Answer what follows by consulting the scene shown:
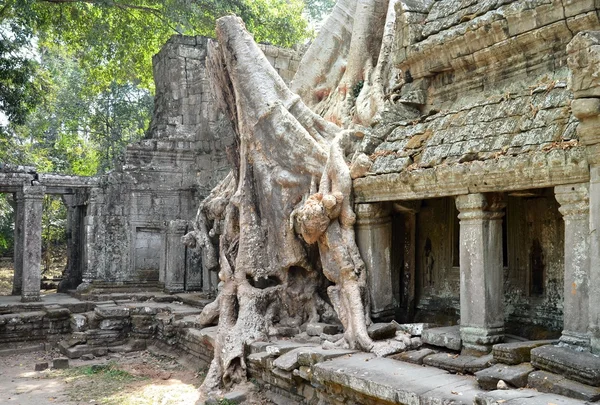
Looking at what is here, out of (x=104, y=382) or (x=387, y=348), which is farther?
(x=104, y=382)

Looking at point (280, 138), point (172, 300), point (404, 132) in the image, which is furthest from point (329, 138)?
point (172, 300)

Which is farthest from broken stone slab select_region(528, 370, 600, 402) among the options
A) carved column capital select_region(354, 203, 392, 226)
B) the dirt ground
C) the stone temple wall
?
the stone temple wall

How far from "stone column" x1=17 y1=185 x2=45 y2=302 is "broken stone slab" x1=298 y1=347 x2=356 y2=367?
854 centimetres

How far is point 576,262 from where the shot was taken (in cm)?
490

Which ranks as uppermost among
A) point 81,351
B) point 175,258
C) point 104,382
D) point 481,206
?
point 481,206

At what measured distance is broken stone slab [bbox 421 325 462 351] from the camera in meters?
5.99

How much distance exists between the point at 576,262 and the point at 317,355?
8.67 feet

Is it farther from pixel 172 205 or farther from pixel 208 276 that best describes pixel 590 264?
pixel 172 205

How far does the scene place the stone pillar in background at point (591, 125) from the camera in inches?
178

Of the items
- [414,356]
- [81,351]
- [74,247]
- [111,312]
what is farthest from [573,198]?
[74,247]

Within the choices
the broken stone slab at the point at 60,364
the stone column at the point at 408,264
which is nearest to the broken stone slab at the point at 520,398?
the stone column at the point at 408,264

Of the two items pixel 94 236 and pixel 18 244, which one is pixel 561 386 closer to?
pixel 94 236

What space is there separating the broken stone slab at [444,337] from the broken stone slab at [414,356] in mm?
141

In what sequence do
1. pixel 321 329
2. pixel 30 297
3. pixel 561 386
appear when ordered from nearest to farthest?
pixel 561 386
pixel 321 329
pixel 30 297
